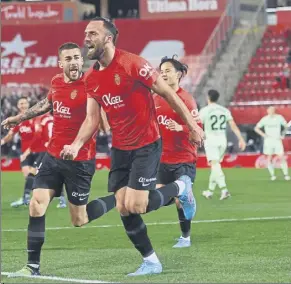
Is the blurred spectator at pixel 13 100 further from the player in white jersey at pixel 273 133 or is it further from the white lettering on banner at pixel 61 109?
the white lettering on banner at pixel 61 109

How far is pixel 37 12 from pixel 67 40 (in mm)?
2456

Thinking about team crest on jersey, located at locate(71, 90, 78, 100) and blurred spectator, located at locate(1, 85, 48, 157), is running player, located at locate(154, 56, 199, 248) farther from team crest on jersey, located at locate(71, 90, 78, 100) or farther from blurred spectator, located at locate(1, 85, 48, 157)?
blurred spectator, located at locate(1, 85, 48, 157)

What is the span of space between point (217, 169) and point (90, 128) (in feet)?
38.5

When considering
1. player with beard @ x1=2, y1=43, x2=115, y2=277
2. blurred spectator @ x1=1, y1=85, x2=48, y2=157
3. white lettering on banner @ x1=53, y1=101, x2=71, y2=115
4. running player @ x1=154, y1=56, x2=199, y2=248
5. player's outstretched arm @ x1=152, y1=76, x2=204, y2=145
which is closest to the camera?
player's outstretched arm @ x1=152, y1=76, x2=204, y2=145

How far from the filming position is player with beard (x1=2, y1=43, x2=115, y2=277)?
36.0ft

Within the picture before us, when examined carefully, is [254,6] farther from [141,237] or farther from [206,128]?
[141,237]

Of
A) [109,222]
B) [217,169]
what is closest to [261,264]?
[109,222]

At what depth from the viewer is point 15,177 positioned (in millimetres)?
32688

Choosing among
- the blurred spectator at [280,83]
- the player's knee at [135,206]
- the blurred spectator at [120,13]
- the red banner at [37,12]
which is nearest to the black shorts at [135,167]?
the player's knee at [135,206]

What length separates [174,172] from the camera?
13.3m

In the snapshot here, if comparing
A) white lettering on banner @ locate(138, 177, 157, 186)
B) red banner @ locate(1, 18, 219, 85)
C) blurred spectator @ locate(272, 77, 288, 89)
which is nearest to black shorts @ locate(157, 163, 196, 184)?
white lettering on banner @ locate(138, 177, 157, 186)

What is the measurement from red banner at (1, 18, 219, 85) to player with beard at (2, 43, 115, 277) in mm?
31899

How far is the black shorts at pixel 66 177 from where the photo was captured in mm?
11047

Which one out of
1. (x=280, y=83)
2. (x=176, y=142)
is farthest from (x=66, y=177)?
(x=280, y=83)
